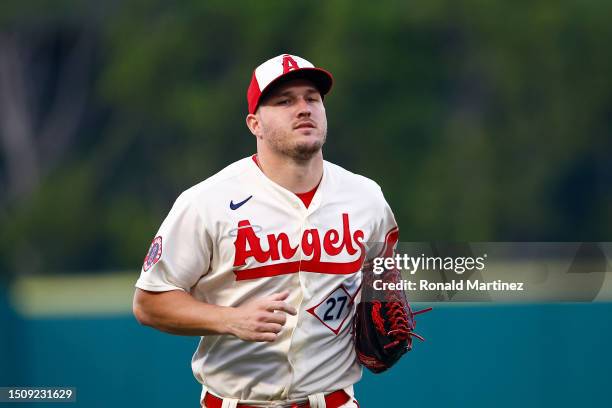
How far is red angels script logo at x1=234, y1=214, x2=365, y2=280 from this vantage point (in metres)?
5.28

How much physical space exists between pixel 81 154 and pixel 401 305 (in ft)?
61.1

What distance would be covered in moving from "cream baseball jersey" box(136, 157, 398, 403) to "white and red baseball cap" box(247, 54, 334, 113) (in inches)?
13.5

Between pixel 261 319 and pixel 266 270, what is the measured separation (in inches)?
14.0

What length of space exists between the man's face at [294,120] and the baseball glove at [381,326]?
63 cm

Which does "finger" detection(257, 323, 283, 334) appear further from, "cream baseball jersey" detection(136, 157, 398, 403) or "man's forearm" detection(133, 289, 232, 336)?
"cream baseball jersey" detection(136, 157, 398, 403)

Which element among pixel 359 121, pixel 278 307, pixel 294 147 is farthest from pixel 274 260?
pixel 359 121

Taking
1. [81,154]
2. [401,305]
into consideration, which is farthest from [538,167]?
[401,305]

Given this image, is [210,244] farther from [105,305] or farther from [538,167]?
[538,167]

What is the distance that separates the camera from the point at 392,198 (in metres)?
20.0

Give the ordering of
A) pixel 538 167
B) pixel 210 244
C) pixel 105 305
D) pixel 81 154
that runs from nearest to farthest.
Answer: pixel 210 244 < pixel 105 305 < pixel 538 167 < pixel 81 154

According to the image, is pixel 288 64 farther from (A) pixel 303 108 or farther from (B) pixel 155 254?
(B) pixel 155 254

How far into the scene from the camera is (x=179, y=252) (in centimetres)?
525

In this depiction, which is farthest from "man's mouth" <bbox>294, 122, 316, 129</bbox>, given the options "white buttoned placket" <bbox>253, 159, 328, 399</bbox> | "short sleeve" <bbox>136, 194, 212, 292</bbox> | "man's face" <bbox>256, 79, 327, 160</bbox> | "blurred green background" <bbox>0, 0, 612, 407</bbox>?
"blurred green background" <bbox>0, 0, 612, 407</bbox>

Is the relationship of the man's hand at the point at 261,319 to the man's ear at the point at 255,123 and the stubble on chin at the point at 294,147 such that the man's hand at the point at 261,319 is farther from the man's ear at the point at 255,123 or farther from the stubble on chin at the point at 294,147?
the man's ear at the point at 255,123
